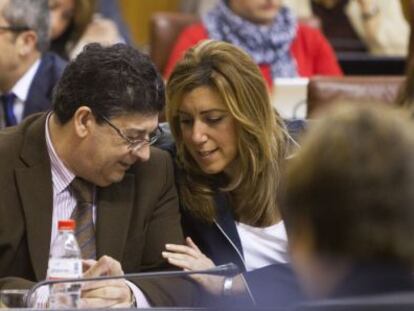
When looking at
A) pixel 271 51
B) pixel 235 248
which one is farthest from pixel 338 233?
pixel 271 51

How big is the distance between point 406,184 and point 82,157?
162 centimetres

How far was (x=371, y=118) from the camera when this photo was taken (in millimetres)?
1703

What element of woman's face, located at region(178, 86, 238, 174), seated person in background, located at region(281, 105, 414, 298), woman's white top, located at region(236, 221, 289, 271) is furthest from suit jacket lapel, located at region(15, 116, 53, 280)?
seated person in background, located at region(281, 105, 414, 298)

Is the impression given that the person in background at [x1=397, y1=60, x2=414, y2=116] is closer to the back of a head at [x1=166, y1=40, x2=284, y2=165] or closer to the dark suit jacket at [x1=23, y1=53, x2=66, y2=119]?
the back of a head at [x1=166, y1=40, x2=284, y2=165]

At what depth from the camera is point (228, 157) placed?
11.3 ft

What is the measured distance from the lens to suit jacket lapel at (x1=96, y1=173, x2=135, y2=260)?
3164 mm

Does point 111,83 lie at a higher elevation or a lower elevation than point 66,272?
higher

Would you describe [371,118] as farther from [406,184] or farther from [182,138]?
[182,138]

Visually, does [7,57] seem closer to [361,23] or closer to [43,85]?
[43,85]

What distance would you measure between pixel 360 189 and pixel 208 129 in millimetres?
1755

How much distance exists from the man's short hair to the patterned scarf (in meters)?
1.18

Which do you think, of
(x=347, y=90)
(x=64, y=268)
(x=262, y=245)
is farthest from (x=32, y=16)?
(x=64, y=268)

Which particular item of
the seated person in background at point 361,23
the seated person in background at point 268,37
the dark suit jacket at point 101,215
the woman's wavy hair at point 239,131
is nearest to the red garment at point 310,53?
the seated person in background at point 268,37

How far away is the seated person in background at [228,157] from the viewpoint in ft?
11.0
